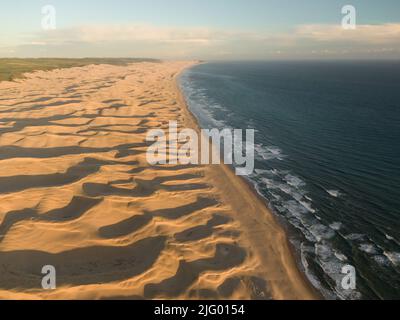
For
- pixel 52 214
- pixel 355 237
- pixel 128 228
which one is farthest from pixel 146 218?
Result: pixel 355 237

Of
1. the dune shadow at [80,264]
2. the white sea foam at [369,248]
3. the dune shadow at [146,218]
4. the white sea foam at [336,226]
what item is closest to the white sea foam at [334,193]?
the white sea foam at [336,226]

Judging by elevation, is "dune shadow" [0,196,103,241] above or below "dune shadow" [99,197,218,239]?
above

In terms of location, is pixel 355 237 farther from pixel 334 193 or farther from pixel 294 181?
pixel 294 181

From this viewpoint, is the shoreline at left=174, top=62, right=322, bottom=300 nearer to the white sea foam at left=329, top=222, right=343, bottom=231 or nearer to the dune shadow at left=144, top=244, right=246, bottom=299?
the dune shadow at left=144, top=244, right=246, bottom=299

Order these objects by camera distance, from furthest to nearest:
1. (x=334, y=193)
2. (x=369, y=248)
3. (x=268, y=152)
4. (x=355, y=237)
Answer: (x=268, y=152)
(x=334, y=193)
(x=355, y=237)
(x=369, y=248)

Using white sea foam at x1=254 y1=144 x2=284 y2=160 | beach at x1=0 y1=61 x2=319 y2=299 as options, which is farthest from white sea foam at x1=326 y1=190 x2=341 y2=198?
white sea foam at x1=254 y1=144 x2=284 y2=160

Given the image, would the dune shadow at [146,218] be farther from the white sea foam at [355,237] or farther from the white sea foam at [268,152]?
the white sea foam at [268,152]
